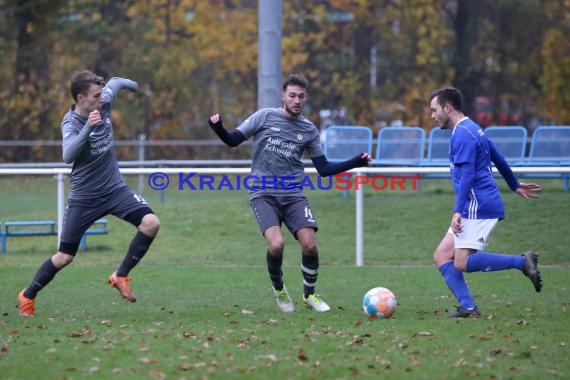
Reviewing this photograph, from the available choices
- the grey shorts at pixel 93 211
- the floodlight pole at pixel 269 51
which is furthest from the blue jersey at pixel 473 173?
the floodlight pole at pixel 269 51

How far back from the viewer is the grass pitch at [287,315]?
665 cm

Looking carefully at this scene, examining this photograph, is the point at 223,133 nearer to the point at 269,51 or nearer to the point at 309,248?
the point at 309,248

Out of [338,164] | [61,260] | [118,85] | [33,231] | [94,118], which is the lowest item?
[33,231]

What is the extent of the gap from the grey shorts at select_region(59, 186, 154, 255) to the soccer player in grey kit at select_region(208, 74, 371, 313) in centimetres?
106

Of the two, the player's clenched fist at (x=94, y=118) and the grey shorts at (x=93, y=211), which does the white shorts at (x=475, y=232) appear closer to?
the grey shorts at (x=93, y=211)

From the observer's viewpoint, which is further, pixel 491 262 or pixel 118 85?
pixel 118 85

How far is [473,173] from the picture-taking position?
8.34 m

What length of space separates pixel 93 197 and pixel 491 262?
3512 millimetres

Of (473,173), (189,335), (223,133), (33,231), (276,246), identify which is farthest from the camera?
(33,231)

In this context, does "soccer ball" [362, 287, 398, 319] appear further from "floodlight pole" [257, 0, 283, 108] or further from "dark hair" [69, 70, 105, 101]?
"floodlight pole" [257, 0, 283, 108]

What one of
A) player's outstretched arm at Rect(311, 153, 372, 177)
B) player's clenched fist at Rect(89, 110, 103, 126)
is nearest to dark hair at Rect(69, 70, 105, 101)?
player's clenched fist at Rect(89, 110, 103, 126)

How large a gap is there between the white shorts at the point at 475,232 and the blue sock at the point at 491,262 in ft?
0.42

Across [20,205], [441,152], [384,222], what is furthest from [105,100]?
[20,205]

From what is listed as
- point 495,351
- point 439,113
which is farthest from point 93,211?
point 495,351
